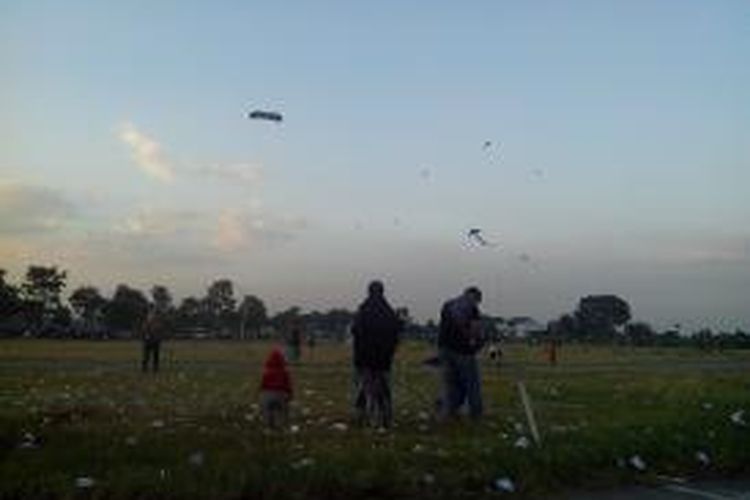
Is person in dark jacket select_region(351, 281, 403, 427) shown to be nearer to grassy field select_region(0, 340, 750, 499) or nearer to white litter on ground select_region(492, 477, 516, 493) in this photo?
grassy field select_region(0, 340, 750, 499)

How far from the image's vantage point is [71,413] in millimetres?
20516

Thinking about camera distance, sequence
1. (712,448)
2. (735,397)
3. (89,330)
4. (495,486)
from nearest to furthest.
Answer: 1. (495,486)
2. (712,448)
3. (735,397)
4. (89,330)

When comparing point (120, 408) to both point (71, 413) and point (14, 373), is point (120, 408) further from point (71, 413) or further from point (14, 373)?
point (14, 373)

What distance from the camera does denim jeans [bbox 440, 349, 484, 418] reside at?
21.0 metres

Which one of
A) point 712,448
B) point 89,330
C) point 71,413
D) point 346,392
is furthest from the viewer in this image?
point 89,330

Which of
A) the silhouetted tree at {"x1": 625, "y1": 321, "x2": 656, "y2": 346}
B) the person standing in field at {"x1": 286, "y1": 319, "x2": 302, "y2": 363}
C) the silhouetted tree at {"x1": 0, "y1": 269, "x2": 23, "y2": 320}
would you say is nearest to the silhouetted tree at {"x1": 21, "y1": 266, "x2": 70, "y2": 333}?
the silhouetted tree at {"x1": 0, "y1": 269, "x2": 23, "y2": 320}

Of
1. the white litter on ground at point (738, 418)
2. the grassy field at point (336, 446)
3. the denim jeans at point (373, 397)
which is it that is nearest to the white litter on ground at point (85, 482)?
the grassy field at point (336, 446)

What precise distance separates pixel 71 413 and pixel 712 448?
8.66m

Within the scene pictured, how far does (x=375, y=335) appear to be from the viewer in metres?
20.3

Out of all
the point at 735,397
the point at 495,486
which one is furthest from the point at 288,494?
the point at 735,397

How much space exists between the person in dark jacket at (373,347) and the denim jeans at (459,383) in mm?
1073

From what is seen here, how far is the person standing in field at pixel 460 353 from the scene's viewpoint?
21.0 meters

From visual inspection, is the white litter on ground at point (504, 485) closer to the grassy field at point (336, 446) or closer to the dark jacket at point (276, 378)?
the grassy field at point (336, 446)

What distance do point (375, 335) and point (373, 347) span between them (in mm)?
171
